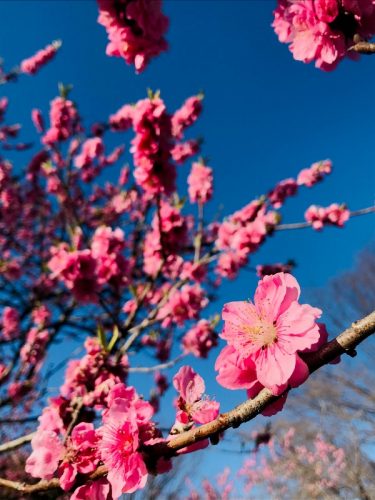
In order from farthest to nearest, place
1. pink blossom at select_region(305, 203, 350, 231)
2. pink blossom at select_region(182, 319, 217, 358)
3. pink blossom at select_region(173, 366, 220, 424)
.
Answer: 1. pink blossom at select_region(182, 319, 217, 358)
2. pink blossom at select_region(305, 203, 350, 231)
3. pink blossom at select_region(173, 366, 220, 424)

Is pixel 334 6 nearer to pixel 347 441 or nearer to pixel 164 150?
pixel 164 150

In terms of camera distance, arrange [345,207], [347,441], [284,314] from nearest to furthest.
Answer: [284,314] → [345,207] → [347,441]

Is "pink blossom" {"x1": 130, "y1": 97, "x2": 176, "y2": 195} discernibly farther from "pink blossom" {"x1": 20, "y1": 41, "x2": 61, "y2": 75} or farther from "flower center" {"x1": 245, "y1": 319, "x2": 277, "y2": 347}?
"pink blossom" {"x1": 20, "y1": 41, "x2": 61, "y2": 75}

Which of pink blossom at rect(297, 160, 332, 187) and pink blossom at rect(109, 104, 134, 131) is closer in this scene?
pink blossom at rect(297, 160, 332, 187)

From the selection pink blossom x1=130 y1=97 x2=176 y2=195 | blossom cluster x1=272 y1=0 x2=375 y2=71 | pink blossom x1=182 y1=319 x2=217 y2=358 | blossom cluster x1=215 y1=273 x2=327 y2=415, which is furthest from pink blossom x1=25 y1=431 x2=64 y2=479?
pink blossom x1=182 y1=319 x2=217 y2=358

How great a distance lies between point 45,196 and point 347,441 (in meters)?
Result: 9.63

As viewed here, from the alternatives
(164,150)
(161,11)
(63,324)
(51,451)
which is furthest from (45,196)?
(51,451)

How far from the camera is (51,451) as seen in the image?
4.50 ft

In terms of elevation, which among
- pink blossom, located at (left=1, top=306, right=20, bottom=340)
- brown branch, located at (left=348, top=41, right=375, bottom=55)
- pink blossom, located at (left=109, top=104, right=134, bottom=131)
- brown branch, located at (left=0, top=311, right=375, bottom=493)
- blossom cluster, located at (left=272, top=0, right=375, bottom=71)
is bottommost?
brown branch, located at (left=0, top=311, right=375, bottom=493)

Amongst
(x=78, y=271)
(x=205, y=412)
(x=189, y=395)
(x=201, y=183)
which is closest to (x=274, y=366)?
(x=205, y=412)

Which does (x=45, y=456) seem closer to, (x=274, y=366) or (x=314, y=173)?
(x=274, y=366)

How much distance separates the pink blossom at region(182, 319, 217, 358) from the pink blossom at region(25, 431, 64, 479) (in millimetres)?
3654

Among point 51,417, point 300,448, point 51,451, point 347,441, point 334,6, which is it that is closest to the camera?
point 51,451

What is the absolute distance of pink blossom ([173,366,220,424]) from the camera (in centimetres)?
110
